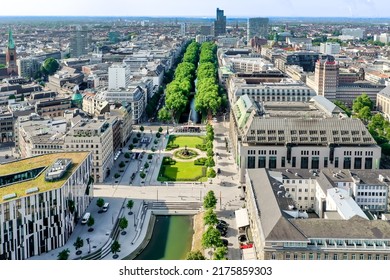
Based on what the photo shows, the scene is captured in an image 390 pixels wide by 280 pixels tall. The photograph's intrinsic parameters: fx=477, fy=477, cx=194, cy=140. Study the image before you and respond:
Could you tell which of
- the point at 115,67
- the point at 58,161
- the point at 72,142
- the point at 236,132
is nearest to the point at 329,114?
the point at 236,132

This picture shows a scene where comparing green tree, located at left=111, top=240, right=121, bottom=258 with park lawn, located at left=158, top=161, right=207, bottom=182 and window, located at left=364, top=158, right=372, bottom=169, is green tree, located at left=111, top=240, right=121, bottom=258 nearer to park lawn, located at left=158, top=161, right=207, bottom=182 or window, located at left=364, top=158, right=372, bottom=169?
park lawn, located at left=158, top=161, right=207, bottom=182


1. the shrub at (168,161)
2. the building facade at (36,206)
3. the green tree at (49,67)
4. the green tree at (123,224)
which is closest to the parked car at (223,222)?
the green tree at (123,224)

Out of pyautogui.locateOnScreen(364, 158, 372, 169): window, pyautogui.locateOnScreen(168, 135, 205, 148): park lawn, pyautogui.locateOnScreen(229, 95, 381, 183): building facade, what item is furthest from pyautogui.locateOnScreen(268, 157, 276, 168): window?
pyautogui.locateOnScreen(168, 135, 205, 148): park lawn

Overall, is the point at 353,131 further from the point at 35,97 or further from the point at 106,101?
the point at 35,97

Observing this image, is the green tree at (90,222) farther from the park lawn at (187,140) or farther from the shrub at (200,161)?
the park lawn at (187,140)

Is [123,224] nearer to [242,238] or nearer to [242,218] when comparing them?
[242,238]
